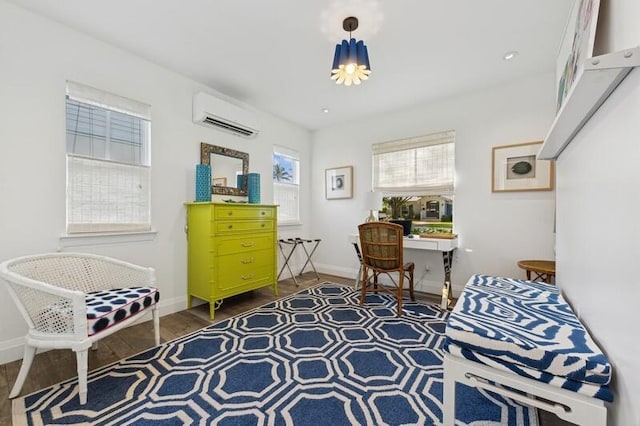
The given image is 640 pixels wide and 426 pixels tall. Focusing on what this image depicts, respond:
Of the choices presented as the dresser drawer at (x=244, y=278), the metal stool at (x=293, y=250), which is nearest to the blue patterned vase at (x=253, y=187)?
the metal stool at (x=293, y=250)

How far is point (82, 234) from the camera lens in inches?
85.7

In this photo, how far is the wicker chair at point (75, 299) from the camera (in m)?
1.46

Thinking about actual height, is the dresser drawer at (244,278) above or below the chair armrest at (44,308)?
below

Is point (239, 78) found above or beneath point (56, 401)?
above

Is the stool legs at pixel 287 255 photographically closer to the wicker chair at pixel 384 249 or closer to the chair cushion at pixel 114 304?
the wicker chair at pixel 384 249

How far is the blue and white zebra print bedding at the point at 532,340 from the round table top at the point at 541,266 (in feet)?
3.26

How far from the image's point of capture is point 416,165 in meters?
3.58

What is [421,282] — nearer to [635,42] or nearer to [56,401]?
[635,42]

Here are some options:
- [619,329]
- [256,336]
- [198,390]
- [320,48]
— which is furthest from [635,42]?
[256,336]

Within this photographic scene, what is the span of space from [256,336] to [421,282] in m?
2.36

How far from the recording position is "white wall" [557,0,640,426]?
75 centimetres

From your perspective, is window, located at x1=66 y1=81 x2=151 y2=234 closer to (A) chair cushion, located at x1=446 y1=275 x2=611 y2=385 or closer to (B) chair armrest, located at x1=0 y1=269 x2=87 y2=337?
(B) chair armrest, located at x1=0 y1=269 x2=87 y2=337

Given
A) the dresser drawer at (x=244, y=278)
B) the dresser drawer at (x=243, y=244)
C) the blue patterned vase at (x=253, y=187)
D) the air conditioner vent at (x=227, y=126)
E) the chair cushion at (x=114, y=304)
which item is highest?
the air conditioner vent at (x=227, y=126)

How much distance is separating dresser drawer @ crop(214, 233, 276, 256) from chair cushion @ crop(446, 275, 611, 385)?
2.20 meters
